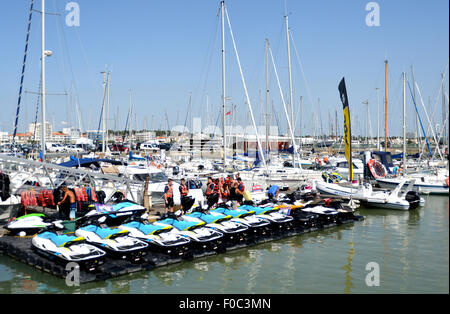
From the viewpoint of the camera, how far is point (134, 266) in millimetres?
13820

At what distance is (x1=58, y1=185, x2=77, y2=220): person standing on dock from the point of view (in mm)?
17812

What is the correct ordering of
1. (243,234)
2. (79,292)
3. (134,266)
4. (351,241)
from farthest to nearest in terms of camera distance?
(351,241) < (243,234) < (134,266) < (79,292)

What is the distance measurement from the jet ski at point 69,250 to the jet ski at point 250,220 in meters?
6.46

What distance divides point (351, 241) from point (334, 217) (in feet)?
11.4

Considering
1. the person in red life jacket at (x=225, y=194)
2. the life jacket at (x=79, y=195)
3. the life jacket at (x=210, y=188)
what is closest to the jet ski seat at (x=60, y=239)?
the life jacket at (x=79, y=195)

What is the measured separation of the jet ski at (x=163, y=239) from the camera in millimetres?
14789

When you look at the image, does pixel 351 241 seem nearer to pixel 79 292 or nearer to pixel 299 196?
pixel 299 196

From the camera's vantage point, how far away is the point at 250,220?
18.1 metres
